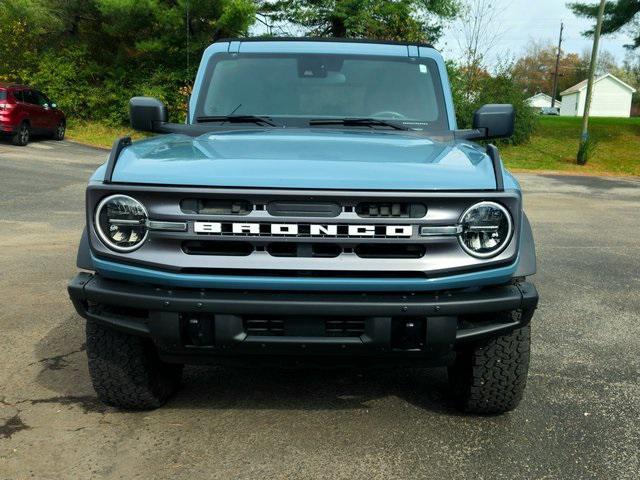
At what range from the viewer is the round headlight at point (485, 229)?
2.84 m

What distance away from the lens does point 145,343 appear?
10.7ft

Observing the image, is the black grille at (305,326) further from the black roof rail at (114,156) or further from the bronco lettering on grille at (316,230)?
the black roof rail at (114,156)

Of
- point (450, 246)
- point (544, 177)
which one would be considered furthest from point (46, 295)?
point (544, 177)

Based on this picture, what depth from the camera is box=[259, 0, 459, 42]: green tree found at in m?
27.8

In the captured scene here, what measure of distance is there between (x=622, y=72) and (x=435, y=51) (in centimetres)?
10950

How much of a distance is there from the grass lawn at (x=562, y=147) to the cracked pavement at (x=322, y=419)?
1979 cm

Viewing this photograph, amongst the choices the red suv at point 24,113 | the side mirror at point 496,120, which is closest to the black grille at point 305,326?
the side mirror at point 496,120

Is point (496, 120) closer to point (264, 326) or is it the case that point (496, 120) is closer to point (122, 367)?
point (264, 326)

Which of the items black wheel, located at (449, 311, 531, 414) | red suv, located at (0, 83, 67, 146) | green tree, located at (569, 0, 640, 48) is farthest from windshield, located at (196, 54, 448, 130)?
green tree, located at (569, 0, 640, 48)

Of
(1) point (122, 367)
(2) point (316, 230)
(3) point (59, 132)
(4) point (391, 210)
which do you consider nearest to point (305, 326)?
(2) point (316, 230)

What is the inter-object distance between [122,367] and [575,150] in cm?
2711

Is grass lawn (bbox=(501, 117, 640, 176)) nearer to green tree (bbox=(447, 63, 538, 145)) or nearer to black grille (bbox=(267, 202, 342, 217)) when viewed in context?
green tree (bbox=(447, 63, 538, 145))

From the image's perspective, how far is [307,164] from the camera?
291 cm

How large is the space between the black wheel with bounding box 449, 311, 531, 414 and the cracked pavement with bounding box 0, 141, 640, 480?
0.43ft
